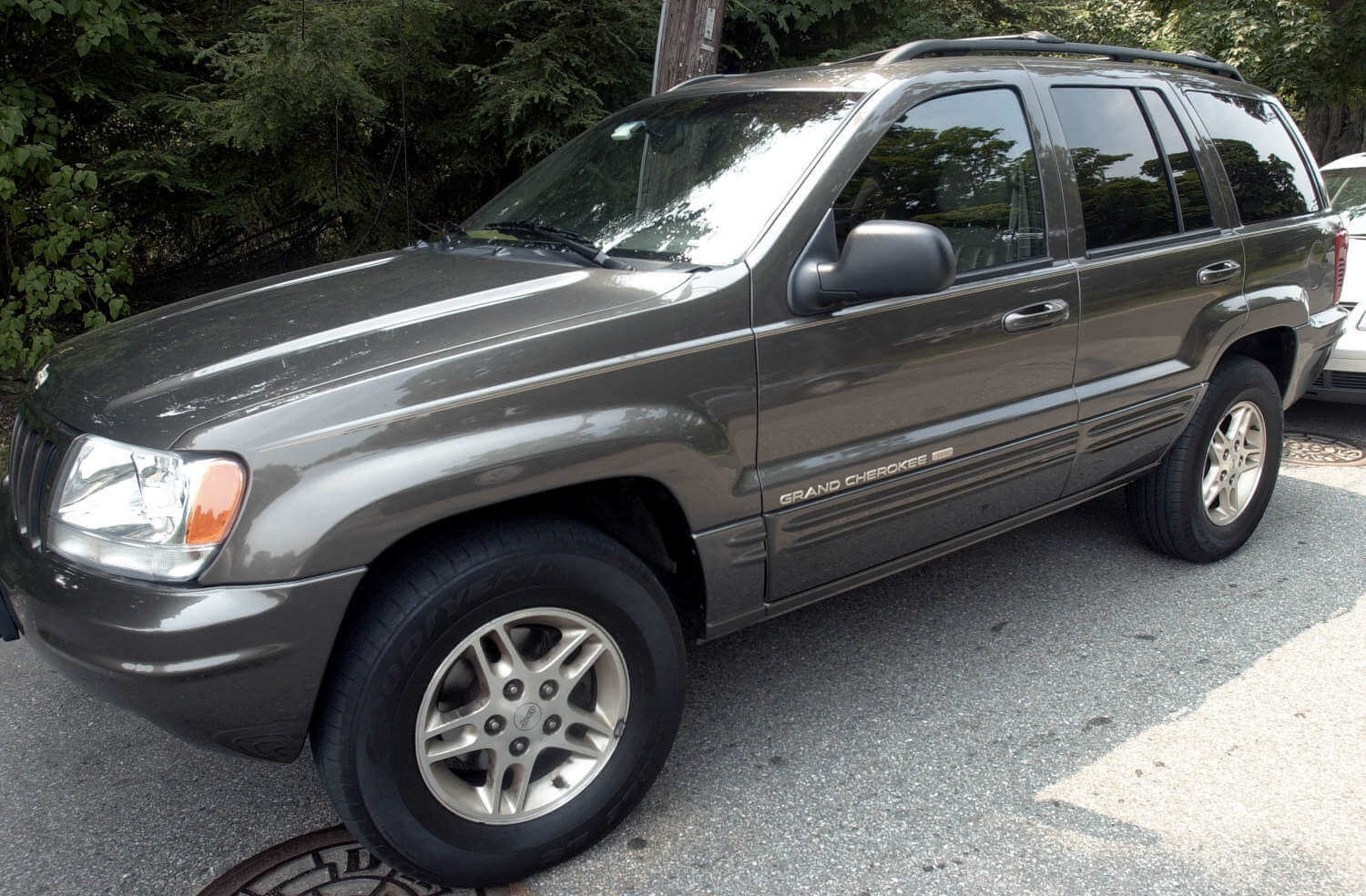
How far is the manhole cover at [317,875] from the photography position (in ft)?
8.06

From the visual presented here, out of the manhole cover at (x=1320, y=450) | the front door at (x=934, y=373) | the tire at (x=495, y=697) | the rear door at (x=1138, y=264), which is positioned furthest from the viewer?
the manhole cover at (x=1320, y=450)

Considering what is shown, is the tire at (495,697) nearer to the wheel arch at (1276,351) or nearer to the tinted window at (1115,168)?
the tinted window at (1115,168)

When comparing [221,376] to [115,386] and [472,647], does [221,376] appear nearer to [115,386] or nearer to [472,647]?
[115,386]

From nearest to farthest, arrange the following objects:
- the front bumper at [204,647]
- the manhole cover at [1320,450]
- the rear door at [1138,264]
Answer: the front bumper at [204,647] → the rear door at [1138,264] → the manhole cover at [1320,450]

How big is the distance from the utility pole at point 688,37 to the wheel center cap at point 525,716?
3768mm

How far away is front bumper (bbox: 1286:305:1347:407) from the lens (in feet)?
14.3

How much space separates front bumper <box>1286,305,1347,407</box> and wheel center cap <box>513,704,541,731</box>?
348 cm

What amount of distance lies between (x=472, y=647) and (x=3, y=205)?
4.92m

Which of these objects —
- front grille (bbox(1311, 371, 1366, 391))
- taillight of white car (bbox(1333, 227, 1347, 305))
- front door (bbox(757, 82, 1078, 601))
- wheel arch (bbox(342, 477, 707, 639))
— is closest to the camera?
wheel arch (bbox(342, 477, 707, 639))

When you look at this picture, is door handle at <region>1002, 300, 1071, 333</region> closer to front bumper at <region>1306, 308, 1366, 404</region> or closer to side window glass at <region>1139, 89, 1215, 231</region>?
side window glass at <region>1139, 89, 1215, 231</region>

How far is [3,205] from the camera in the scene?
5.73m

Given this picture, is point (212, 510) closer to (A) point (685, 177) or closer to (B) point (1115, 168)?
(A) point (685, 177)

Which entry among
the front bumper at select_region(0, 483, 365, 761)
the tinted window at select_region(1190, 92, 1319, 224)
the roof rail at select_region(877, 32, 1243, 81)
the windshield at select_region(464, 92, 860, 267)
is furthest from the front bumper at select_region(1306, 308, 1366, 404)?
the front bumper at select_region(0, 483, 365, 761)

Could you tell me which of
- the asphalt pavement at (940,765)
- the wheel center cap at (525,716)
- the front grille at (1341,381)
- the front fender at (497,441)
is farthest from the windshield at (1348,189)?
the wheel center cap at (525,716)
